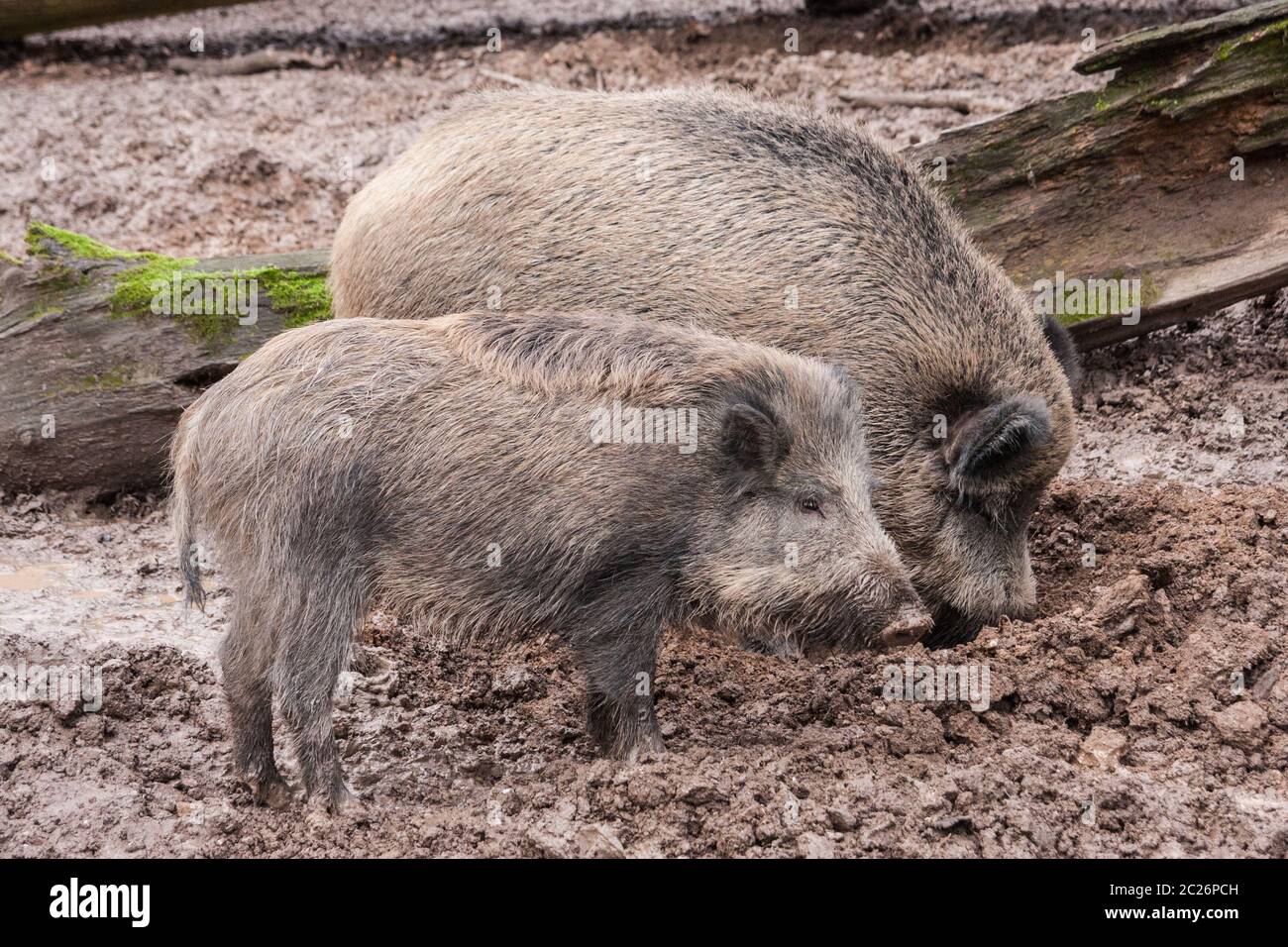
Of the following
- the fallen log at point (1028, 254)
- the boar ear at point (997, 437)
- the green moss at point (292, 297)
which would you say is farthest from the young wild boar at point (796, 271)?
the fallen log at point (1028, 254)

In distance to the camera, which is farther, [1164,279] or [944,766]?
[1164,279]

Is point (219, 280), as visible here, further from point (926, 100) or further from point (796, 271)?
point (926, 100)

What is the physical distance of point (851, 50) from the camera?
448 inches

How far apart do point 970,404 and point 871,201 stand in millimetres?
939

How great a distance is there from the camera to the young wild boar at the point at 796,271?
17.6ft

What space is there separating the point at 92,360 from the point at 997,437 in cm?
438

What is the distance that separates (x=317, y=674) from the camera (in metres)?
4.38

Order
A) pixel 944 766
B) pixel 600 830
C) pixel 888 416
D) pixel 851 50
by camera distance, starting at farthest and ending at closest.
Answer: pixel 851 50 < pixel 888 416 < pixel 944 766 < pixel 600 830

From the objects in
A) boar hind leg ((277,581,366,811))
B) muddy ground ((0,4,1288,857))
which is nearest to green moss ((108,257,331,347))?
muddy ground ((0,4,1288,857))

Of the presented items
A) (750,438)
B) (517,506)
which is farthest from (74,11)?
(750,438)

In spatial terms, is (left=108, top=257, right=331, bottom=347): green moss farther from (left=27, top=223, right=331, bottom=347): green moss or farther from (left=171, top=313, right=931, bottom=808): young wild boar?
(left=171, top=313, right=931, bottom=808): young wild boar

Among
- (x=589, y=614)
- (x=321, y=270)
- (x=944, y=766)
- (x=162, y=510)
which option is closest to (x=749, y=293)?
(x=589, y=614)
